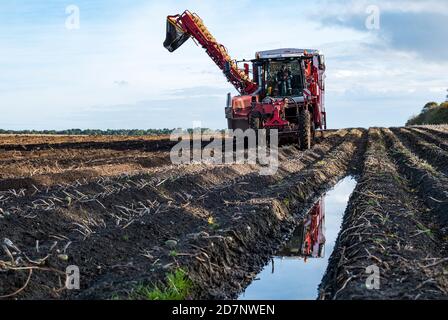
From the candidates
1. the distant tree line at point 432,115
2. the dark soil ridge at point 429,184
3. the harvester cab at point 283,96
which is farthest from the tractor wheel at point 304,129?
the distant tree line at point 432,115

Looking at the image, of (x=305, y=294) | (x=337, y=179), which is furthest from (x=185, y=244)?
(x=337, y=179)

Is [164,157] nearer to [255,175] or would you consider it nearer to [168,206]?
[255,175]

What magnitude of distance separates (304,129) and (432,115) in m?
41.0

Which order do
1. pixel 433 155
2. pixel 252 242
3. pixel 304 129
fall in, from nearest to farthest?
1. pixel 252 242
2. pixel 433 155
3. pixel 304 129

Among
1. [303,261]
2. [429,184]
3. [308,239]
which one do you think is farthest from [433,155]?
[303,261]

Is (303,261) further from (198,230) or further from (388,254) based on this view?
(388,254)

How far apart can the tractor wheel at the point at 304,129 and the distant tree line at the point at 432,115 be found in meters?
36.3

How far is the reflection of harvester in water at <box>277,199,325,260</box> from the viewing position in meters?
8.52

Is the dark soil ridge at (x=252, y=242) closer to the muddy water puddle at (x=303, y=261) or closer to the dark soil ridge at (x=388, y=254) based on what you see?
the muddy water puddle at (x=303, y=261)

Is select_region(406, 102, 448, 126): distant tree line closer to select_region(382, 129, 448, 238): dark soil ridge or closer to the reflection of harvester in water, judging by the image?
select_region(382, 129, 448, 238): dark soil ridge

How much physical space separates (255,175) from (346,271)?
8045 mm

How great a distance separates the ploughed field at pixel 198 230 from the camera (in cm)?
607

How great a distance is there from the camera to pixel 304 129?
762 inches

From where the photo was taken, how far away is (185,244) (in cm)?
739
